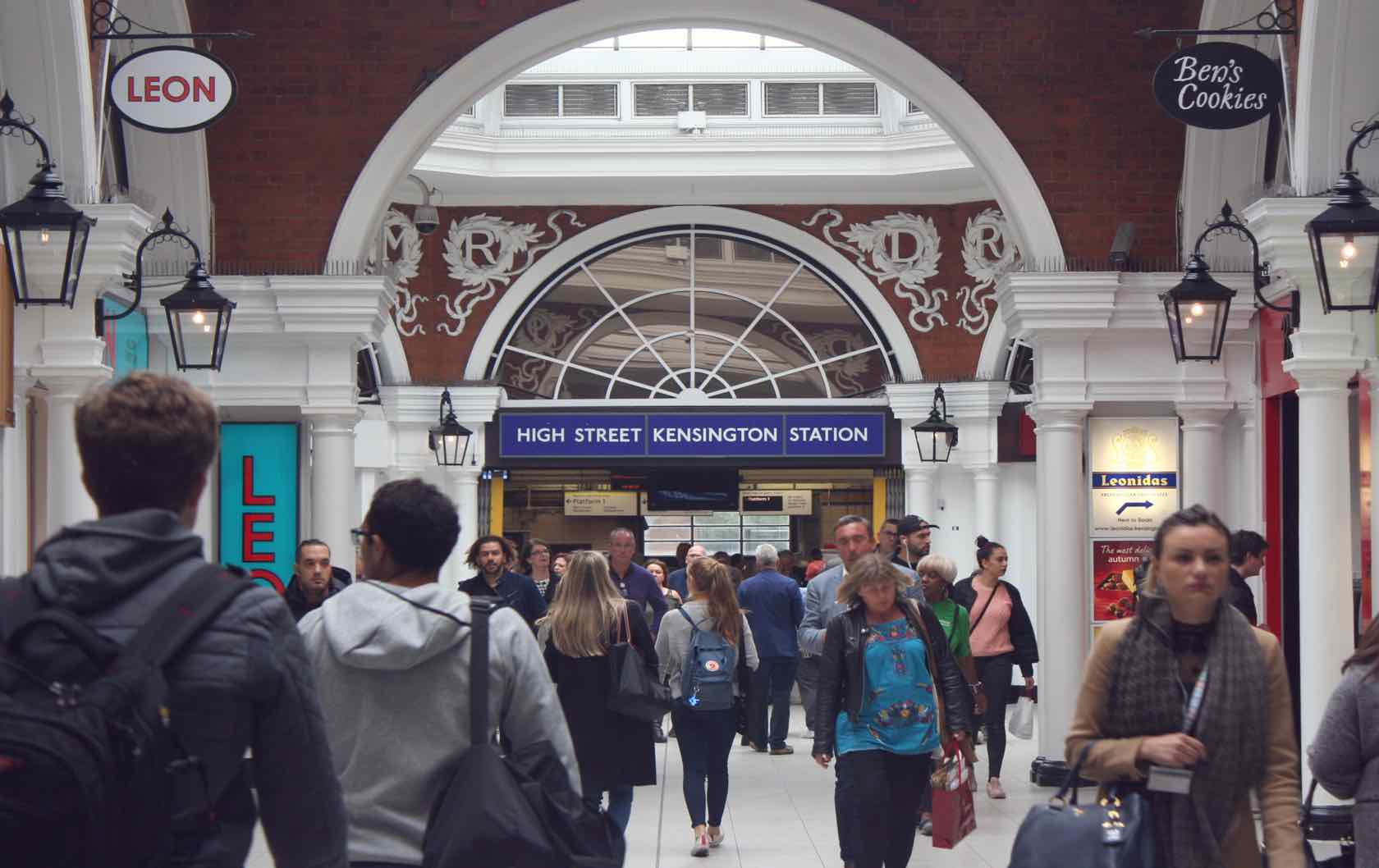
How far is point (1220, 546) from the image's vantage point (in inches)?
149

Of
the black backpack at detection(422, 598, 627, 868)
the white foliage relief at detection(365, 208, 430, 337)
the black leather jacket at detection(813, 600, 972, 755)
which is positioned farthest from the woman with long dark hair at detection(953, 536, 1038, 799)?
the white foliage relief at detection(365, 208, 430, 337)

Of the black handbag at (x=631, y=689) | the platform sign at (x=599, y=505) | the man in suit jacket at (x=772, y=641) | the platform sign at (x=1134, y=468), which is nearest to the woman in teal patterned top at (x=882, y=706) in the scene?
the black handbag at (x=631, y=689)

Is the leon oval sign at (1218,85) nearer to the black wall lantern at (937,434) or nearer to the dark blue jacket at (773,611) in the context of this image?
the dark blue jacket at (773,611)

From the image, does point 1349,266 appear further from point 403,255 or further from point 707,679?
point 403,255

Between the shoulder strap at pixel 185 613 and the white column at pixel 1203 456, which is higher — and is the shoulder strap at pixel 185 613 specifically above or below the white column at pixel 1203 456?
below

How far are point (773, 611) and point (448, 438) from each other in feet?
21.6

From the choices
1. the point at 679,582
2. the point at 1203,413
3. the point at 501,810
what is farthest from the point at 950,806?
the point at 679,582

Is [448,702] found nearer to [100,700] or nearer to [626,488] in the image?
[100,700]

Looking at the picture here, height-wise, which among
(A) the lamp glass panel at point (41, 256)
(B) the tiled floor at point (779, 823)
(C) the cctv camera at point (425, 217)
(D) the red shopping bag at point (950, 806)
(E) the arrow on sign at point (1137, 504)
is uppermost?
(C) the cctv camera at point (425, 217)

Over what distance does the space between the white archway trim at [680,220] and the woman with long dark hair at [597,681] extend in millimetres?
12464

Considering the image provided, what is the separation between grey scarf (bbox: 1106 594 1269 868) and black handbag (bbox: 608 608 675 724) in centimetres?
399

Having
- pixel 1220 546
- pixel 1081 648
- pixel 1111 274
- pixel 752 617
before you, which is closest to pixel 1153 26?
pixel 1111 274

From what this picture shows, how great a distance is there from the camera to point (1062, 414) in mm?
11039

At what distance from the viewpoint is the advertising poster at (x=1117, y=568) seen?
37.2ft
